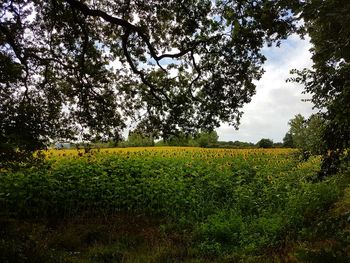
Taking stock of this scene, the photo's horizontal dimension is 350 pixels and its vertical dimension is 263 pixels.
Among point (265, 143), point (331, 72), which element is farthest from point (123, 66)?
point (265, 143)

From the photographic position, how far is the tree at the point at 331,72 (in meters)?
2.97

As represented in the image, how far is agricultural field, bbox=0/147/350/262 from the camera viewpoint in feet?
26.0

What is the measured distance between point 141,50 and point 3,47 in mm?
3892

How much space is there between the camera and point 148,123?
39.7 ft

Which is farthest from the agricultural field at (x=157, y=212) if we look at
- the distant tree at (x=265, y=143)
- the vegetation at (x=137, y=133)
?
the distant tree at (x=265, y=143)

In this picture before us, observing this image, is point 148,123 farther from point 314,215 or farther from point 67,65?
point 314,215

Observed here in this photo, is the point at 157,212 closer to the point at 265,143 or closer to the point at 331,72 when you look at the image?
the point at 331,72

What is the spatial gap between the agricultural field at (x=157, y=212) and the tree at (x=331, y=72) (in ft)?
3.19

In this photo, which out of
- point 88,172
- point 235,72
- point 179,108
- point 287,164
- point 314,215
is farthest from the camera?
point 287,164

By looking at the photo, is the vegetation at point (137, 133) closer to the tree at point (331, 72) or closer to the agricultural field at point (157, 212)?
the agricultural field at point (157, 212)

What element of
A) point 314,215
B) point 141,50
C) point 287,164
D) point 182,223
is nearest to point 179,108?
point 141,50

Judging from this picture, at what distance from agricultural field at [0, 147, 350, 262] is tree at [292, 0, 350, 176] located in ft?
3.19

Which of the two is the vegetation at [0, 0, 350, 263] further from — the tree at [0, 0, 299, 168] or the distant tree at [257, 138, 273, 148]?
the distant tree at [257, 138, 273, 148]

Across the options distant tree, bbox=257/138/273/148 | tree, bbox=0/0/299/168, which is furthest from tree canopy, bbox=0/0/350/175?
distant tree, bbox=257/138/273/148
